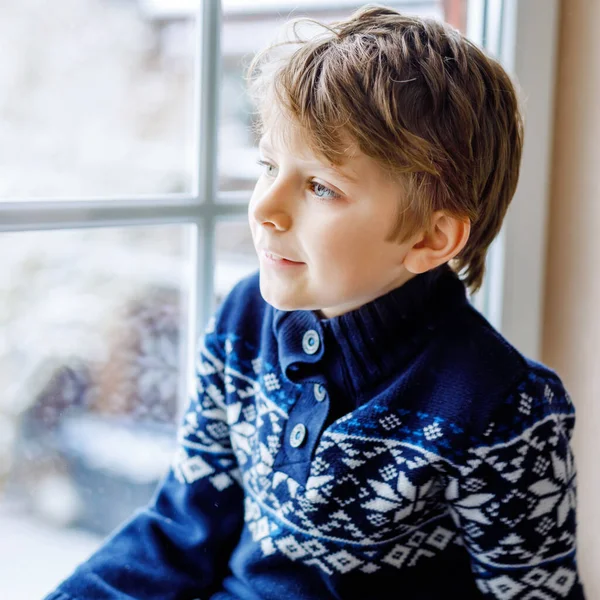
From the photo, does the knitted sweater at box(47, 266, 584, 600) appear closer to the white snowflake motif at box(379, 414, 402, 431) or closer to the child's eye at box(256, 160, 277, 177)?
the white snowflake motif at box(379, 414, 402, 431)

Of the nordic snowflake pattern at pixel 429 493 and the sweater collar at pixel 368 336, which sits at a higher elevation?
the sweater collar at pixel 368 336

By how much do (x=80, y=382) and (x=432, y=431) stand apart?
49 cm

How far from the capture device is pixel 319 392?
993 millimetres

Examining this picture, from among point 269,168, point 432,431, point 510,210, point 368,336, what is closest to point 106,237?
point 269,168

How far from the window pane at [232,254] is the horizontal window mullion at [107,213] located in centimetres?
3

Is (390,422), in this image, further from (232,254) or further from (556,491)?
(232,254)

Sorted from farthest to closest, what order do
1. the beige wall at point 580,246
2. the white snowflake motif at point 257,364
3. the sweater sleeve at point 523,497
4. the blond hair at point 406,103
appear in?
1. the beige wall at point 580,246
2. the white snowflake motif at point 257,364
3. the sweater sleeve at point 523,497
4. the blond hair at point 406,103

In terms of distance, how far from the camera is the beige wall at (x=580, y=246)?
121cm

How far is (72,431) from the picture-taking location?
1142 mm

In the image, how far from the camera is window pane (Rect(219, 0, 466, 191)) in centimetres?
116

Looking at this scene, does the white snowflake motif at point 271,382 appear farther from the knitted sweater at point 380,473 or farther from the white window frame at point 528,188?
the white window frame at point 528,188

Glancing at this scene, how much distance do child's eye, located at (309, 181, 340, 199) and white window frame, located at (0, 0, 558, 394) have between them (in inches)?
11.7

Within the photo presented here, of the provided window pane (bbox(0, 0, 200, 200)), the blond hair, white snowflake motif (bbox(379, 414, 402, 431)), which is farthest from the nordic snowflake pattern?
window pane (bbox(0, 0, 200, 200))

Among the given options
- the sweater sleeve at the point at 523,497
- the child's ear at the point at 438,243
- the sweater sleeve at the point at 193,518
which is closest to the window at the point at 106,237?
the sweater sleeve at the point at 193,518
